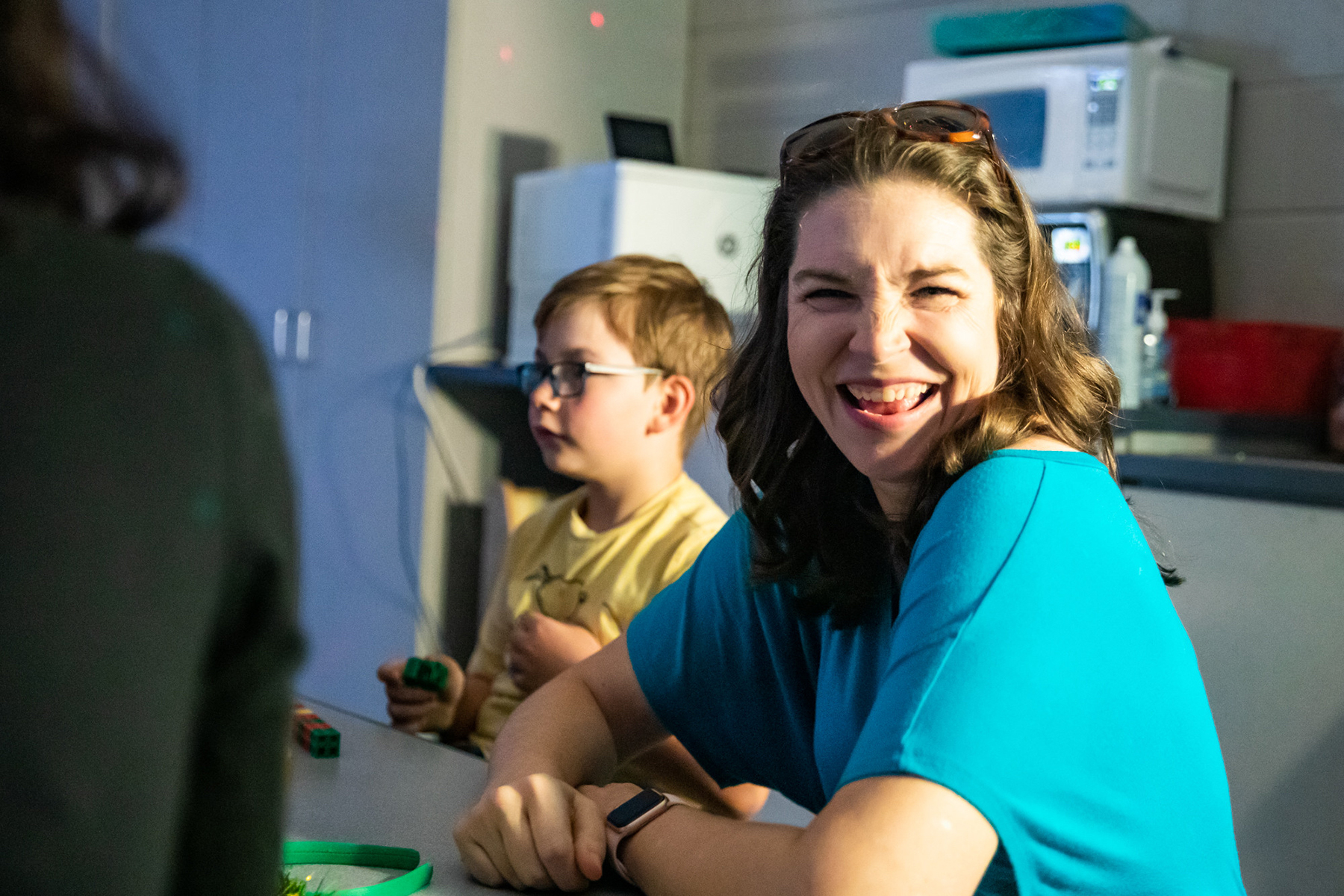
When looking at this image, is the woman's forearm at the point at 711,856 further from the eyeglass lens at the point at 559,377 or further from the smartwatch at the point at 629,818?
the eyeglass lens at the point at 559,377

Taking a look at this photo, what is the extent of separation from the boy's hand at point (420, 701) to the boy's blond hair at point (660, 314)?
46 cm

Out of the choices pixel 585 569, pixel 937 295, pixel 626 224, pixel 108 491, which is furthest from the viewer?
pixel 626 224

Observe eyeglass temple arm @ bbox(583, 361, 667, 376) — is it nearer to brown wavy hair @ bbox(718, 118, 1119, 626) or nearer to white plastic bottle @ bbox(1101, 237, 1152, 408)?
brown wavy hair @ bbox(718, 118, 1119, 626)

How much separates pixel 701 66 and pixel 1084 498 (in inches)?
111

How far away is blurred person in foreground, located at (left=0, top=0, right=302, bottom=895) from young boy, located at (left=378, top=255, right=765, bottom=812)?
118 cm

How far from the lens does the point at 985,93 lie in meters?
2.41

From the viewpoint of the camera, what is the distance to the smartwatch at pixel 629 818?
77 cm

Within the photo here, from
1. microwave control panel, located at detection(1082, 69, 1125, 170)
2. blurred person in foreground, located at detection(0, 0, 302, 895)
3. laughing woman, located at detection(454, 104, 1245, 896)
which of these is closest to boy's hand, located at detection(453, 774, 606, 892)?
laughing woman, located at detection(454, 104, 1245, 896)

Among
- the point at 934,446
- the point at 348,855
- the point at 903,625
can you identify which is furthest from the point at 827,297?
the point at 348,855

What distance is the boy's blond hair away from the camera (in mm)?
1688

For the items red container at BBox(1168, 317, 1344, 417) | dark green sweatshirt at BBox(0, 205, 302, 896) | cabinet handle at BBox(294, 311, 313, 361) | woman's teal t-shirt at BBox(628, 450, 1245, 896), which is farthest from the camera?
cabinet handle at BBox(294, 311, 313, 361)

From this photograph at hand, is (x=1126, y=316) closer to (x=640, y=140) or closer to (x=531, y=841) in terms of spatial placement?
(x=640, y=140)

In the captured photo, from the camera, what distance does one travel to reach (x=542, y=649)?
1.37m

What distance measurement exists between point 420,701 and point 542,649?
0.50 feet
